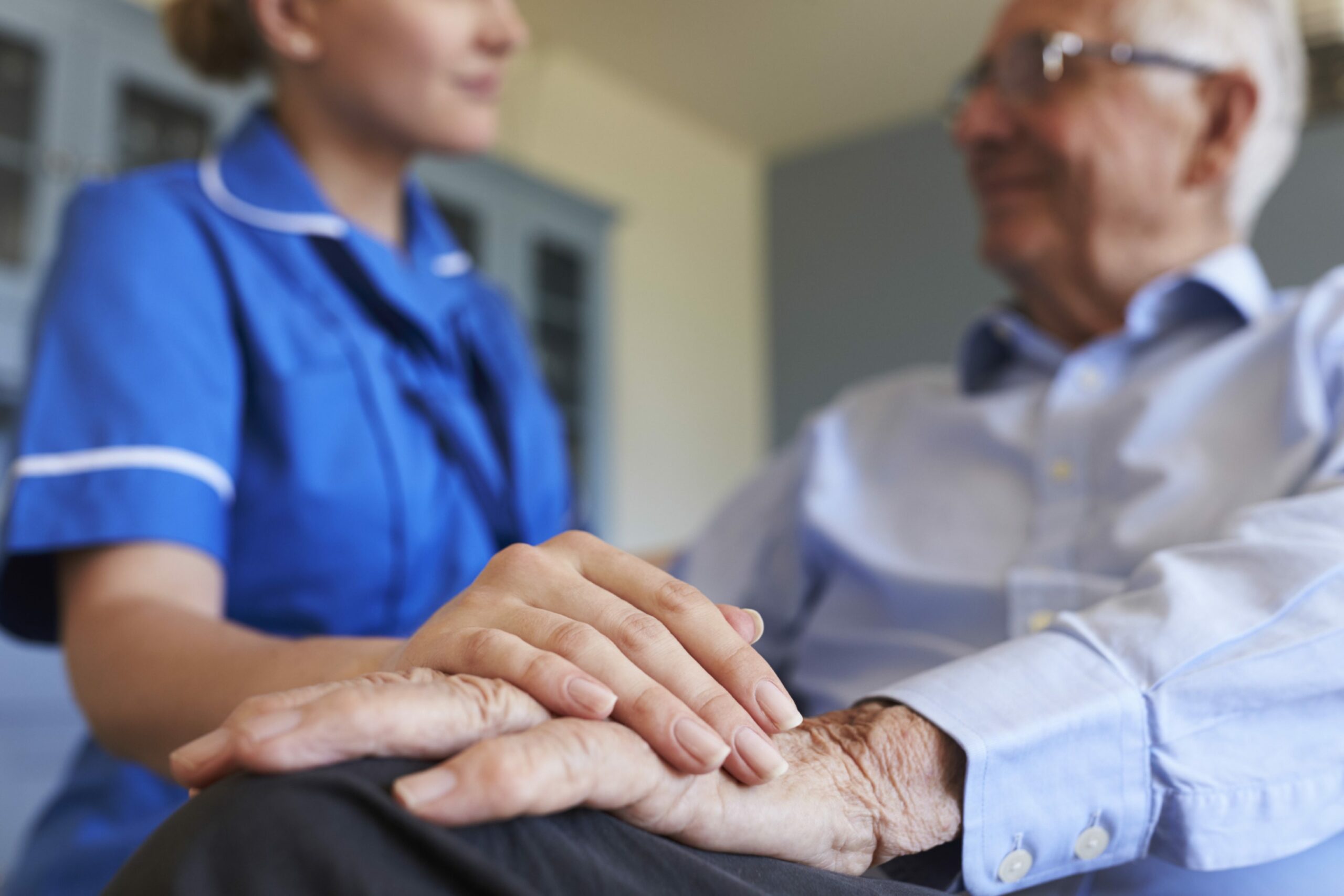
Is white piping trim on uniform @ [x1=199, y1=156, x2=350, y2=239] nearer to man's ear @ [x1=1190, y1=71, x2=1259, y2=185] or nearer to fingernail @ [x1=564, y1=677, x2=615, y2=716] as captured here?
fingernail @ [x1=564, y1=677, x2=615, y2=716]

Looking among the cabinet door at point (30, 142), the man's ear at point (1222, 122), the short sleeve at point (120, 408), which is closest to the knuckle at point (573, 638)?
the short sleeve at point (120, 408)

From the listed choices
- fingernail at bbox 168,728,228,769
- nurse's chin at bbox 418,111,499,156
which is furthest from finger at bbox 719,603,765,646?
nurse's chin at bbox 418,111,499,156

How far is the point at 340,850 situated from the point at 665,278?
4.14 metres

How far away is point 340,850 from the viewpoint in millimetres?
328

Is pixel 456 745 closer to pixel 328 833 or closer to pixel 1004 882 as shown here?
pixel 328 833

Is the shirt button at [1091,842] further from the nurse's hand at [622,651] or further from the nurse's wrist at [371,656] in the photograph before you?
the nurse's wrist at [371,656]

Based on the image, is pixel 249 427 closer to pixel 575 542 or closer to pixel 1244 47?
pixel 575 542

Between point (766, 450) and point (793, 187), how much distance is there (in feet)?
3.81

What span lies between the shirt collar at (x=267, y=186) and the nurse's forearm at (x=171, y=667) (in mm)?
416

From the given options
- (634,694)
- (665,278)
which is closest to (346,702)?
(634,694)

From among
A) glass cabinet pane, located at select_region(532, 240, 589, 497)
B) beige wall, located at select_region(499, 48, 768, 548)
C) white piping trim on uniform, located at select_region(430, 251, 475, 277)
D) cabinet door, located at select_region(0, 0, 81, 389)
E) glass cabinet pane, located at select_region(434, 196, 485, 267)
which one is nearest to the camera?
white piping trim on uniform, located at select_region(430, 251, 475, 277)

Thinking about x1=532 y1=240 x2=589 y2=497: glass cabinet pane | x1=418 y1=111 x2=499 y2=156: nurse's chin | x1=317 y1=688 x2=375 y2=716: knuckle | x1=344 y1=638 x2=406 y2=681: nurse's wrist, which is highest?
x1=418 y1=111 x2=499 y2=156: nurse's chin

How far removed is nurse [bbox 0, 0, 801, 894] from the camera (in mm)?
481

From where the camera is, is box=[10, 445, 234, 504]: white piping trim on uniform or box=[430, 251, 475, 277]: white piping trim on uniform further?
box=[430, 251, 475, 277]: white piping trim on uniform
